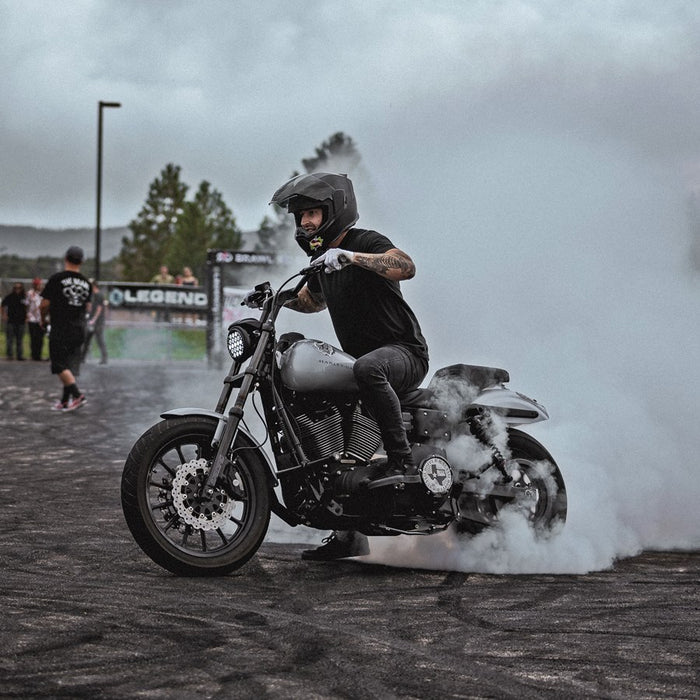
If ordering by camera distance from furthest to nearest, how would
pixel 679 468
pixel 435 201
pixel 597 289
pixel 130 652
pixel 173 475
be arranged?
pixel 435 201 → pixel 597 289 → pixel 679 468 → pixel 173 475 → pixel 130 652

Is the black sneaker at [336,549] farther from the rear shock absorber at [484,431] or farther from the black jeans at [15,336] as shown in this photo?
the black jeans at [15,336]

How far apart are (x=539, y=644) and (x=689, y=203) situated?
22.2 ft

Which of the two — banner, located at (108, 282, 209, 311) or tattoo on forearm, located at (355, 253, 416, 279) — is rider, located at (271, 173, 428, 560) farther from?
banner, located at (108, 282, 209, 311)

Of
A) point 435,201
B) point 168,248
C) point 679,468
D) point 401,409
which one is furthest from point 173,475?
point 168,248

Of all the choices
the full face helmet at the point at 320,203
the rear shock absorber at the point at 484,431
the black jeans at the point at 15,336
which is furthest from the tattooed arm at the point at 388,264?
the black jeans at the point at 15,336

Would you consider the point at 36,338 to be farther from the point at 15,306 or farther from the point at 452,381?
the point at 452,381

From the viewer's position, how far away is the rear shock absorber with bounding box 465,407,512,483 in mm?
6332

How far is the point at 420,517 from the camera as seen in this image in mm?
5969

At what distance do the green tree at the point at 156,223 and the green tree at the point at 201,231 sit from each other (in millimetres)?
1529

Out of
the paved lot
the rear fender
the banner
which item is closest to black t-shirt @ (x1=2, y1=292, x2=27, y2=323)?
the banner

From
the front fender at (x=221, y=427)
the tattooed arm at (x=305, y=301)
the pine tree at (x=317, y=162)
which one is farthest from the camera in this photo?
the pine tree at (x=317, y=162)

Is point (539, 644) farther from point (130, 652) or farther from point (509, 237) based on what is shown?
point (509, 237)

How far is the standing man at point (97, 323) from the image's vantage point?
24422 mm

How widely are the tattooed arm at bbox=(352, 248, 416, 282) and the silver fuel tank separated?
0.46m
